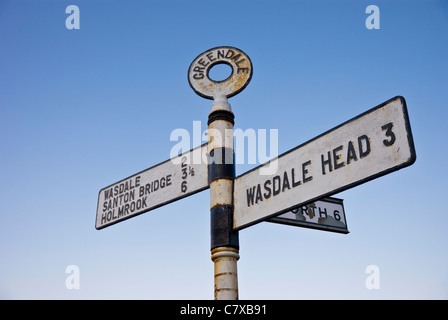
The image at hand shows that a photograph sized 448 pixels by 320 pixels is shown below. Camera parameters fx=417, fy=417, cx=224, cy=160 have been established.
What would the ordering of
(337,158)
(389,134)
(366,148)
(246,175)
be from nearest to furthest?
(389,134)
(366,148)
(337,158)
(246,175)

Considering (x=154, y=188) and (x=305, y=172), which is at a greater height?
(x=154, y=188)

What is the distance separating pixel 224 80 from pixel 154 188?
4.08ft

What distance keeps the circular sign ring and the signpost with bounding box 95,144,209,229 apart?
58 cm

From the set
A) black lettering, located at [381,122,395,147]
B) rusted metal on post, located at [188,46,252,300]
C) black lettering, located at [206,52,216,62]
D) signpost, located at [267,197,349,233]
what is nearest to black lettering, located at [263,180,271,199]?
rusted metal on post, located at [188,46,252,300]

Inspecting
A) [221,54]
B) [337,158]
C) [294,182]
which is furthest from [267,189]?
[221,54]

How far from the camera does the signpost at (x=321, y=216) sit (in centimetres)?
385

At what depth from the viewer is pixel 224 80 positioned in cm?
403

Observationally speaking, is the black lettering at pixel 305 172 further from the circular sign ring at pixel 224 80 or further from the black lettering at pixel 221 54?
the black lettering at pixel 221 54

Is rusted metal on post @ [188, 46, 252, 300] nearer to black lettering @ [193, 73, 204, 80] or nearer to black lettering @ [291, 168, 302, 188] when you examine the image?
black lettering @ [193, 73, 204, 80]

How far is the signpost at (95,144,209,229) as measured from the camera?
12.3 feet

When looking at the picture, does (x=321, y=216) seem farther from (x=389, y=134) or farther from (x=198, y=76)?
(x=198, y=76)
